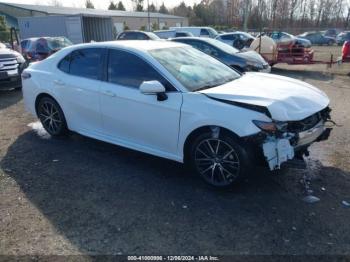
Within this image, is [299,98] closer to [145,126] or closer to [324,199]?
[324,199]

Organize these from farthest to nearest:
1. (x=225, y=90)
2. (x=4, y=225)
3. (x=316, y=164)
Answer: (x=316, y=164)
(x=225, y=90)
(x=4, y=225)

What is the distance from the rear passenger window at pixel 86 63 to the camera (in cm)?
494

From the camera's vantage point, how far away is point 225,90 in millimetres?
4090

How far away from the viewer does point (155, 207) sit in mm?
3746

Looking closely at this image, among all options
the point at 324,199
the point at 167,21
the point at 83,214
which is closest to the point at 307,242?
the point at 324,199

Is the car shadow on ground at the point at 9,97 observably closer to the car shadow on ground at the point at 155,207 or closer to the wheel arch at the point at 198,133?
the car shadow on ground at the point at 155,207

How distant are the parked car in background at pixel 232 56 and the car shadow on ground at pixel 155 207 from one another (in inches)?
248

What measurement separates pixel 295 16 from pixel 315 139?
65466 millimetres

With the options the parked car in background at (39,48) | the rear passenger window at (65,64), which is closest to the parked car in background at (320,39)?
the parked car in background at (39,48)

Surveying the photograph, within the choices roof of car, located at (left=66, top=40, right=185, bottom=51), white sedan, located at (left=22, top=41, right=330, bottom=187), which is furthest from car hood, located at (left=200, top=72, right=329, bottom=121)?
roof of car, located at (left=66, top=40, right=185, bottom=51)

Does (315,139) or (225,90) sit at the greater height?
(225,90)

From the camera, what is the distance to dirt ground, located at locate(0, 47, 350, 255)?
10.3 feet

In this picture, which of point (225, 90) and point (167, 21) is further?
point (167, 21)

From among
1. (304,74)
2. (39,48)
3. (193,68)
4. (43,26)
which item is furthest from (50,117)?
(43,26)
